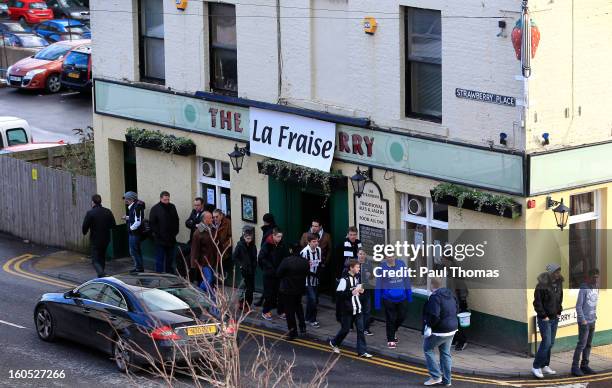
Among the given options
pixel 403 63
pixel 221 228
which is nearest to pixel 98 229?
pixel 221 228

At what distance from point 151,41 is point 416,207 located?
328 inches

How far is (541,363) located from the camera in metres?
20.7

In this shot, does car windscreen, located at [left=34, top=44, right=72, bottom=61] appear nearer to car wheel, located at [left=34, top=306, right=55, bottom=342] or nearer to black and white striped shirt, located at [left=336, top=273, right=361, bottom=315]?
car wheel, located at [left=34, top=306, right=55, bottom=342]

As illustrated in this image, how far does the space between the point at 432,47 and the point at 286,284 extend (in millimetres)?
4871

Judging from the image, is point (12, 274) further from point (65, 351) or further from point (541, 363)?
point (541, 363)

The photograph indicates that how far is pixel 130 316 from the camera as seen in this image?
20.6 meters

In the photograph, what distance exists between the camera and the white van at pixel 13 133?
36.2 meters

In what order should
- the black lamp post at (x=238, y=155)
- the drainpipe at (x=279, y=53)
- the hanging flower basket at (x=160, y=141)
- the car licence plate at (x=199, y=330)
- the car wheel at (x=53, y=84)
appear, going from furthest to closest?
the car wheel at (x=53, y=84) → the hanging flower basket at (x=160, y=141) → the black lamp post at (x=238, y=155) → the drainpipe at (x=279, y=53) → the car licence plate at (x=199, y=330)

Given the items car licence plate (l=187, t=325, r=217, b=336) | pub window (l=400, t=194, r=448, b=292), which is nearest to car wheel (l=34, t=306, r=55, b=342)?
car licence plate (l=187, t=325, r=217, b=336)

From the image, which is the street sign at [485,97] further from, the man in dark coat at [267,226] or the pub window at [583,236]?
the man in dark coat at [267,226]

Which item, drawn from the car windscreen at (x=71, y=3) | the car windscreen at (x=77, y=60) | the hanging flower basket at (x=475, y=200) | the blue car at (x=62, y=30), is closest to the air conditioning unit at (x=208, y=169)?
the hanging flower basket at (x=475, y=200)

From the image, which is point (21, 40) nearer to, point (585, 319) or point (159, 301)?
point (159, 301)

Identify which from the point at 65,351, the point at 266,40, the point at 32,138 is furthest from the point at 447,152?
the point at 32,138

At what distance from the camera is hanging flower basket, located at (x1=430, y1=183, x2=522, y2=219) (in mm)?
21188
